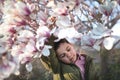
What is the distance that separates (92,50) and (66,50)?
616 mm

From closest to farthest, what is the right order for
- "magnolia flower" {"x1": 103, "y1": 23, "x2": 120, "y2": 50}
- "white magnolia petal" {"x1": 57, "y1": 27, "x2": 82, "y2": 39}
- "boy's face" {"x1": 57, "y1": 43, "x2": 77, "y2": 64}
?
1. "magnolia flower" {"x1": 103, "y1": 23, "x2": 120, "y2": 50}
2. "white magnolia petal" {"x1": 57, "y1": 27, "x2": 82, "y2": 39}
3. "boy's face" {"x1": 57, "y1": 43, "x2": 77, "y2": 64}

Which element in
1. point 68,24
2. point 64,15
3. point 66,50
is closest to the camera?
point 68,24

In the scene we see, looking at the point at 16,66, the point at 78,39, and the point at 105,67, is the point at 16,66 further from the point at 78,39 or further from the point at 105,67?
the point at 105,67

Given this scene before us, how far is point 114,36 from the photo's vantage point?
957mm

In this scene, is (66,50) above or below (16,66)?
below

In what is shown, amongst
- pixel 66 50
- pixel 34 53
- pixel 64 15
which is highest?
pixel 64 15

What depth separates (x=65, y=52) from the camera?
176 centimetres

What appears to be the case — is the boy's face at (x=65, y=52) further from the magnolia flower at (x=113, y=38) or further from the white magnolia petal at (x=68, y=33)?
the magnolia flower at (x=113, y=38)

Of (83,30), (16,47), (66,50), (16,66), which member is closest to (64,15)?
(83,30)

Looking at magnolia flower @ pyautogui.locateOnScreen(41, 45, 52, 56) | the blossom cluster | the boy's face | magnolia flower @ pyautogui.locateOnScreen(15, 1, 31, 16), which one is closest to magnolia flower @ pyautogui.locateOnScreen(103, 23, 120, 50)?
the blossom cluster

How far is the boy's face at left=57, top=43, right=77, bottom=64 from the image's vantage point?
174 cm

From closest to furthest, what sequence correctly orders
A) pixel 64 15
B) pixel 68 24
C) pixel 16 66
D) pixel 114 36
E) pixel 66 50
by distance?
pixel 16 66 → pixel 114 36 → pixel 68 24 → pixel 64 15 → pixel 66 50

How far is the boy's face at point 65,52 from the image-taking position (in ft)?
5.70

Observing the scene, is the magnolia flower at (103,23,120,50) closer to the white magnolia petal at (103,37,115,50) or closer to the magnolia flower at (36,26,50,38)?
the white magnolia petal at (103,37,115,50)
